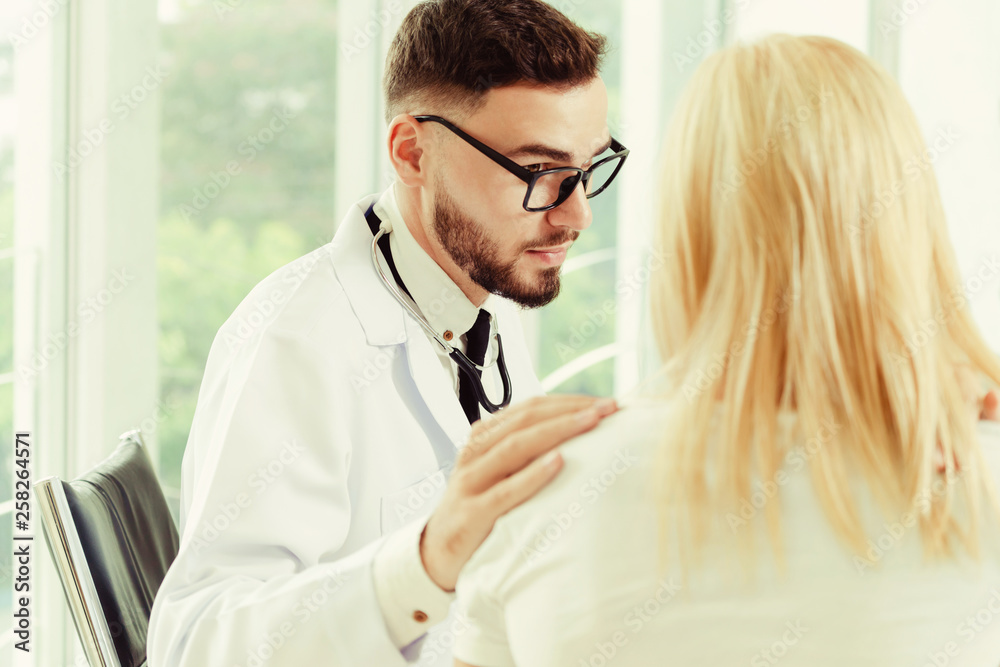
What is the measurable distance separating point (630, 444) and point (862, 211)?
28 cm

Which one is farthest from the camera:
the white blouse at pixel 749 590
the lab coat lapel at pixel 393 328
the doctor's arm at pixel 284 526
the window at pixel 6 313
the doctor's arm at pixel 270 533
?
the window at pixel 6 313

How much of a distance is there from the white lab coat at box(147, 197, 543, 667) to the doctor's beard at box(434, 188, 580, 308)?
149 millimetres

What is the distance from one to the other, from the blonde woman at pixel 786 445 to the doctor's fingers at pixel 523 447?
0.07 feet

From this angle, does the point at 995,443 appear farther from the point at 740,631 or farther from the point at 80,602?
the point at 80,602

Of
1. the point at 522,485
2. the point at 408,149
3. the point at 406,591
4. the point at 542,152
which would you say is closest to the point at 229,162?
the point at 408,149

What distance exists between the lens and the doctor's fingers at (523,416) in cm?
71

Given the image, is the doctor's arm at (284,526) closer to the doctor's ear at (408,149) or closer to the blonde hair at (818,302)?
the blonde hair at (818,302)

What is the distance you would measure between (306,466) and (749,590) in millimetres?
638

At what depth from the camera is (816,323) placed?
2.12ft

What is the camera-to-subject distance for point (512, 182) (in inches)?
53.4

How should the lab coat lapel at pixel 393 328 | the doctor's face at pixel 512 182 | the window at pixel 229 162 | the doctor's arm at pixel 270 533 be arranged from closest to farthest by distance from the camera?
the doctor's arm at pixel 270 533, the lab coat lapel at pixel 393 328, the doctor's face at pixel 512 182, the window at pixel 229 162

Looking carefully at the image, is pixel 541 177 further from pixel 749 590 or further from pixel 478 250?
pixel 749 590

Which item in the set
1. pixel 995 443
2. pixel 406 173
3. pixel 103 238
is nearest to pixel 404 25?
pixel 406 173

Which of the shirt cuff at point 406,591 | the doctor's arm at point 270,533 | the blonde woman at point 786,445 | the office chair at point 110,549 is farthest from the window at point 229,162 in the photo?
the blonde woman at point 786,445
